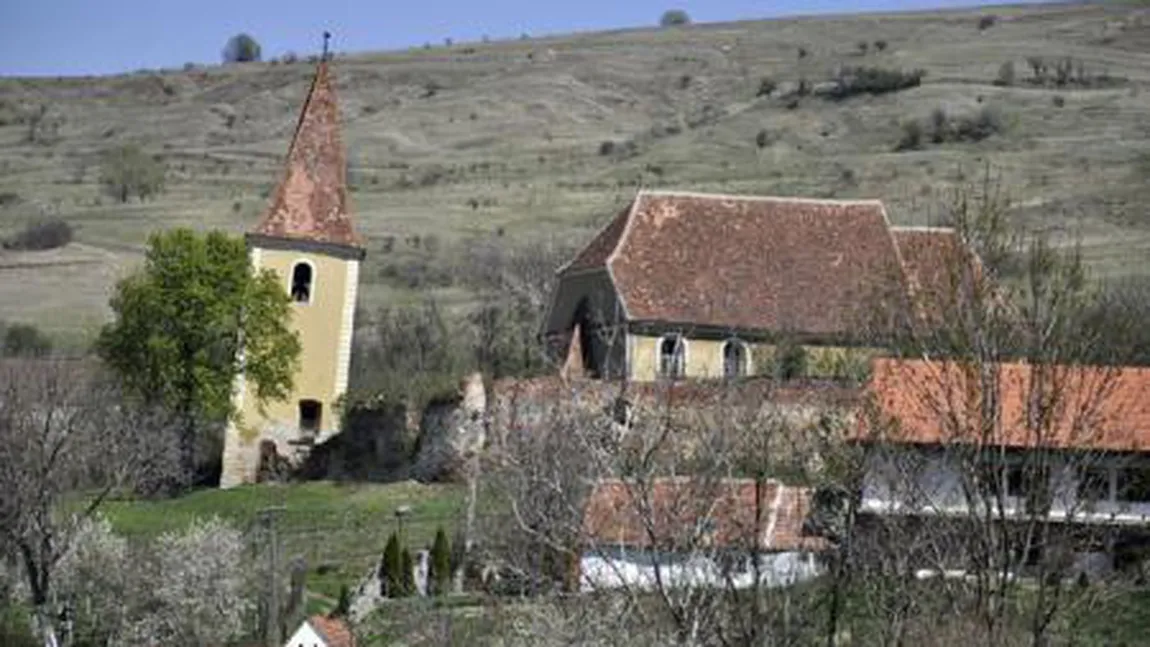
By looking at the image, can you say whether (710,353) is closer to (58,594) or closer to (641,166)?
(58,594)

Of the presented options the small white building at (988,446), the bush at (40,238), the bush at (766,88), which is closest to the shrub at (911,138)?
the bush at (766,88)

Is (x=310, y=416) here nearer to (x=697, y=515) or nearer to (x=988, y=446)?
(x=697, y=515)

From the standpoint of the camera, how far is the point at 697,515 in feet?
83.3

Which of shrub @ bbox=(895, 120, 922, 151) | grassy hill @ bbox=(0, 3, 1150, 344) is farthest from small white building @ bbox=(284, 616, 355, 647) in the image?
shrub @ bbox=(895, 120, 922, 151)

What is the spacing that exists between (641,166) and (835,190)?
27420 mm

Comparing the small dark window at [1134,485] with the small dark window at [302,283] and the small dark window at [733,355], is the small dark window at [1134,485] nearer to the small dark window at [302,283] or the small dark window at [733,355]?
the small dark window at [733,355]

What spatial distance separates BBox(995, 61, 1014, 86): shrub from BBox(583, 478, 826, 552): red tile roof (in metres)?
113

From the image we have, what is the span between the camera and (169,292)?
209 feet

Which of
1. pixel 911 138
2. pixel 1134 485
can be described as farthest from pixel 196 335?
pixel 911 138

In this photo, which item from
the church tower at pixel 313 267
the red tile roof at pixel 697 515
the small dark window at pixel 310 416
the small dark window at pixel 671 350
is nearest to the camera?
the red tile roof at pixel 697 515

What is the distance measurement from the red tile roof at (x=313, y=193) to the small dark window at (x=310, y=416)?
16.6 ft

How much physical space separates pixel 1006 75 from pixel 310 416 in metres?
94.8

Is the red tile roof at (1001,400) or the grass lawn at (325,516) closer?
the red tile roof at (1001,400)

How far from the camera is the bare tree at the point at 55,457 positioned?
147 feet
